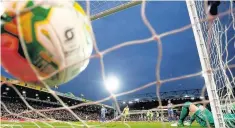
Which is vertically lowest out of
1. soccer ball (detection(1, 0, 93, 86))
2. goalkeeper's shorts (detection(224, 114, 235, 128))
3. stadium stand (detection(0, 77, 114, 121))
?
goalkeeper's shorts (detection(224, 114, 235, 128))

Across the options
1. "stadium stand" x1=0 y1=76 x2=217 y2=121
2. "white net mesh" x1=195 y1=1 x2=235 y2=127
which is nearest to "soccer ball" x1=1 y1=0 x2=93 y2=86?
"white net mesh" x1=195 y1=1 x2=235 y2=127

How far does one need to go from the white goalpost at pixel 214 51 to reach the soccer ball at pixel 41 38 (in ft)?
4.83

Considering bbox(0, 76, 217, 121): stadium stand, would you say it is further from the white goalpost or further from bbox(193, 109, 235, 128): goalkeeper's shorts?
the white goalpost

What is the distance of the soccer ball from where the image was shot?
1645mm

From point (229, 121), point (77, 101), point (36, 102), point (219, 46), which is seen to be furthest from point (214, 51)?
point (77, 101)

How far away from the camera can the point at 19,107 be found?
20.7 meters

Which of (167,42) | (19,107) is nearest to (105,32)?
(167,42)

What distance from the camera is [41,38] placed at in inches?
65.0

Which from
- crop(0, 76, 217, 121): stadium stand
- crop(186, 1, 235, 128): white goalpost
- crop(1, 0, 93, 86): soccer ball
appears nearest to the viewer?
crop(1, 0, 93, 86): soccer ball

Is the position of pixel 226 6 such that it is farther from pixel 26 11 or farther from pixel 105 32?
pixel 105 32

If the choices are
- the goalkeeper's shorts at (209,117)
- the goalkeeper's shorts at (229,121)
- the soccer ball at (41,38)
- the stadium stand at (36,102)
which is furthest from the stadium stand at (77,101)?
the soccer ball at (41,38)

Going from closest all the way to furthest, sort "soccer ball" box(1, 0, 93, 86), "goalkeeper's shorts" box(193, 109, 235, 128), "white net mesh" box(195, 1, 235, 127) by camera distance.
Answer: "soccer ball" box(1, 0, 93, 86) < "white net mesh" box(195, 1, 235, 127) < "goalkeeper's shorts" box(193, 109, 235, 128)

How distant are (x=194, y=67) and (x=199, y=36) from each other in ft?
170

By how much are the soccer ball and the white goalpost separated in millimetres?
1473
